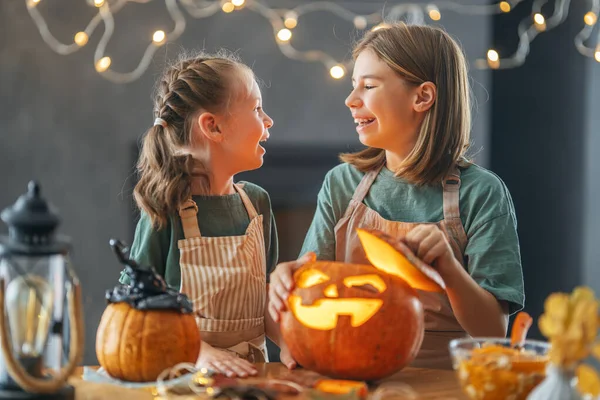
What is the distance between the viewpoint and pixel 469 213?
1.55 metres

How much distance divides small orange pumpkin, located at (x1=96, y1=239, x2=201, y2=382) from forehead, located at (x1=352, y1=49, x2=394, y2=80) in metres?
0.68

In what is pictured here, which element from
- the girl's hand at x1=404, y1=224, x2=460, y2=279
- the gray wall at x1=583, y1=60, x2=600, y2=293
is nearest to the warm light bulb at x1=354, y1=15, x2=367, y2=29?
the gray wall at x1=583, y1=60, x2=600, y2=293

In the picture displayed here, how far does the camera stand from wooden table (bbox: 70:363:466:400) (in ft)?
3.48

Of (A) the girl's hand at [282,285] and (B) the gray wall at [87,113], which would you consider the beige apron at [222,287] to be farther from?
(B) the gray wall at [87,113]

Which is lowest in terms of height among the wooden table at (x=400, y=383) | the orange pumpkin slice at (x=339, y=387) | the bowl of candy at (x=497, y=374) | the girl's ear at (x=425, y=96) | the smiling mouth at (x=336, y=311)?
the wooden table at (x=400, y=383)

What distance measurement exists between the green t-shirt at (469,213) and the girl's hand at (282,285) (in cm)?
38

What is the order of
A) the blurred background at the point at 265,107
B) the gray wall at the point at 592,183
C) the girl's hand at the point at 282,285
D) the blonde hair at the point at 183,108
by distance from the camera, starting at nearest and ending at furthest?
the girl's hand at the point at 282,285 < the blonde hair at the point at 183,108 < the gray wall at the point at 592,183 < the blurred background at the point at 265,107

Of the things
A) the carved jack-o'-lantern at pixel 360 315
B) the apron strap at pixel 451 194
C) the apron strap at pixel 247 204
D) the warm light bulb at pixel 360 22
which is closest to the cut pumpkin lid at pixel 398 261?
the carved jack-o'-lantern at pixel 360 315

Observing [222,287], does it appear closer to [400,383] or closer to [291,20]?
[400,383]

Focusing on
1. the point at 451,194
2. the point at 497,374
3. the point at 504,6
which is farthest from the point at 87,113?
the point at 497,374

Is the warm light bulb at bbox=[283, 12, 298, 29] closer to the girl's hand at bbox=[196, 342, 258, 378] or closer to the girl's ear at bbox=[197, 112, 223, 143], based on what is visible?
the girl's ear at bbox=[197, 112, 223, 143]

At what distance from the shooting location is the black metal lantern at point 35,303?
0.99 meters

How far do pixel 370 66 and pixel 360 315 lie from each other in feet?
2.10

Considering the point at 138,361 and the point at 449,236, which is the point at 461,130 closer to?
the point at 449,236
